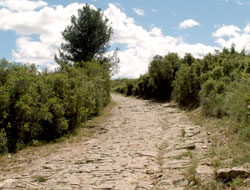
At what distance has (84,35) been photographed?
2789 centimetres

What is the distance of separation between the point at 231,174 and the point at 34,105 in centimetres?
655

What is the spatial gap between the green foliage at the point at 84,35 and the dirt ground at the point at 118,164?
1851cm

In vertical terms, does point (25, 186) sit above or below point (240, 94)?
below

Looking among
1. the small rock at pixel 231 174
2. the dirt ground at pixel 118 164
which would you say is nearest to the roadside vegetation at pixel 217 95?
the small rock at pixel 231 174

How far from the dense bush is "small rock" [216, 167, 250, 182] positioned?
593cm

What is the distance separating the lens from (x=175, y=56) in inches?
981

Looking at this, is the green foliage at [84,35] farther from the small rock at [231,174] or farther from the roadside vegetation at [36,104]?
the small rock at [231,174]

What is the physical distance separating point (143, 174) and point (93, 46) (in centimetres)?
2355

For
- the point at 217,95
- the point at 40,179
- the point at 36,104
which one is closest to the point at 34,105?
the point at 36,104

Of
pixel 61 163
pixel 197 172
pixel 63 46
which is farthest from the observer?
pixel 63 46

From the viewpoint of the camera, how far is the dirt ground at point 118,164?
17.8ft

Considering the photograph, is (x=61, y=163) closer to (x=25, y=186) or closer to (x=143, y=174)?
(x=25, y=186)

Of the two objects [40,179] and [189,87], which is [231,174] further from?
[189,87]

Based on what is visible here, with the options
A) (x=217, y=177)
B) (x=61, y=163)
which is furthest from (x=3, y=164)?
(x=217, y=177)
